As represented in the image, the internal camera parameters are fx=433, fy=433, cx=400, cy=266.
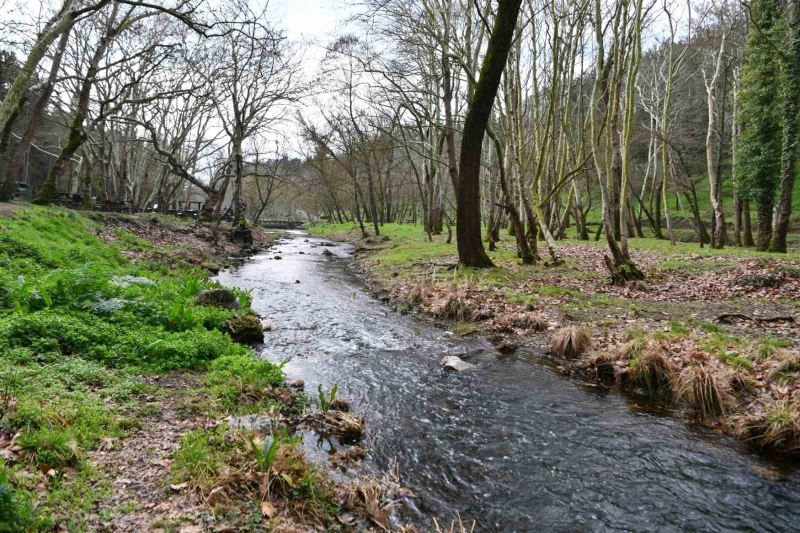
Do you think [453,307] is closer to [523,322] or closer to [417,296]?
[417,296]

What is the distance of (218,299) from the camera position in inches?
375

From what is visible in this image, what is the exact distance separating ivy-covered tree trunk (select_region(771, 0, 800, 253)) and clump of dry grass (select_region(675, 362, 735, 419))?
48.9 feet

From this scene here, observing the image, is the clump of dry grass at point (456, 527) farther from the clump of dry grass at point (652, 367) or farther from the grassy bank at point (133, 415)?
the clump of dry grass at point (652, 367)

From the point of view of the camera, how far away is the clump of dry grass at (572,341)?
25.7 ft

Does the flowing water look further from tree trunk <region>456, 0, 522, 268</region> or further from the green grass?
tree trunk <region>456, 0, 522, 268</region>

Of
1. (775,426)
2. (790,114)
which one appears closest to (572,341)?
(775,426)

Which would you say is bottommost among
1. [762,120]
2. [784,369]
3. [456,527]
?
[456,527]

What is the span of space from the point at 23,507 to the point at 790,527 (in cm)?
586

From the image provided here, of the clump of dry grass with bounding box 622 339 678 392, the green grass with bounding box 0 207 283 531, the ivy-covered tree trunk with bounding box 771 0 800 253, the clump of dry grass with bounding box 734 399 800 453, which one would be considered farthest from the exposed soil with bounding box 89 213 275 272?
the ivy-covered tree trunk with bounding box 771 0 800 253

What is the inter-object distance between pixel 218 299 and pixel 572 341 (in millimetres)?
7355

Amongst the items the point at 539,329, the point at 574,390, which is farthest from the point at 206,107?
the point at 574,390

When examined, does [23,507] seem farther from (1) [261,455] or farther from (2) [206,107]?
(2) [206,107]

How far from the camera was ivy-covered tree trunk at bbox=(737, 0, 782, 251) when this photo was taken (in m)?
19.1

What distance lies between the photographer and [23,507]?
8.80ft
